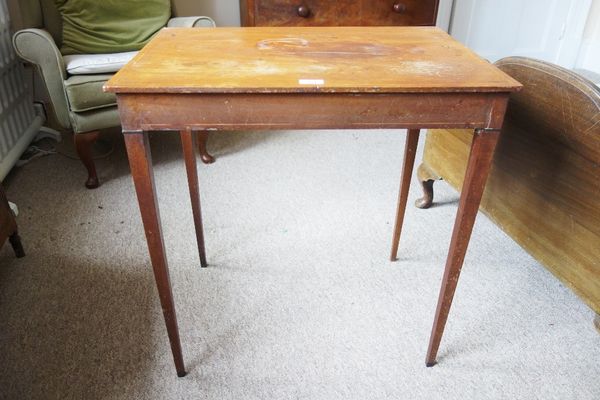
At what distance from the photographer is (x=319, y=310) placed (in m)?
1.39

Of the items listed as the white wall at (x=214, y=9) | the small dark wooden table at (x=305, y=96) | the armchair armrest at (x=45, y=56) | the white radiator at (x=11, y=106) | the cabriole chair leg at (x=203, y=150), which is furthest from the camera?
the white wall at (x=214, y=9)

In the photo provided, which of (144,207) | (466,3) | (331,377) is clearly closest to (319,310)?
(331,377)

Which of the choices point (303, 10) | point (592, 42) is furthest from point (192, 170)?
point (592, 42)

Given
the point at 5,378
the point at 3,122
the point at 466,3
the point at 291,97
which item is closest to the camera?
the point at 291,97

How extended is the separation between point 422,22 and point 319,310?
154 centimetres

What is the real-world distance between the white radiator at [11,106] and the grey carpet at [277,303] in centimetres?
13

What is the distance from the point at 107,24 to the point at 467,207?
184cm

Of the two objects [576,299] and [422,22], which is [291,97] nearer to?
[576,299]

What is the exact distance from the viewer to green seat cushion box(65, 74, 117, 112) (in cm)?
183

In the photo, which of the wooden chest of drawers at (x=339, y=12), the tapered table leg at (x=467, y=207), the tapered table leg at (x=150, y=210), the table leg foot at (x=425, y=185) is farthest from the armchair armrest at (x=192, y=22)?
the tapered table leg at (x=467, y=207)

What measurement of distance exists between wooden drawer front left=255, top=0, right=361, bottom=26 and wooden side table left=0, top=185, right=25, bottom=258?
1.26 meters

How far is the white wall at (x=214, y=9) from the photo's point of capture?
2.72 metres

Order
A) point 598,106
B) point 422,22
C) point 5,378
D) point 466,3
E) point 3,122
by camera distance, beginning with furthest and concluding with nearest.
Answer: point 466,3
point 422,22
point 3,122
point 5,378
point 598,106

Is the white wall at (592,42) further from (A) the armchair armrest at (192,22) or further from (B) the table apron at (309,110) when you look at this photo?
(B) the table apron at (309,110)
